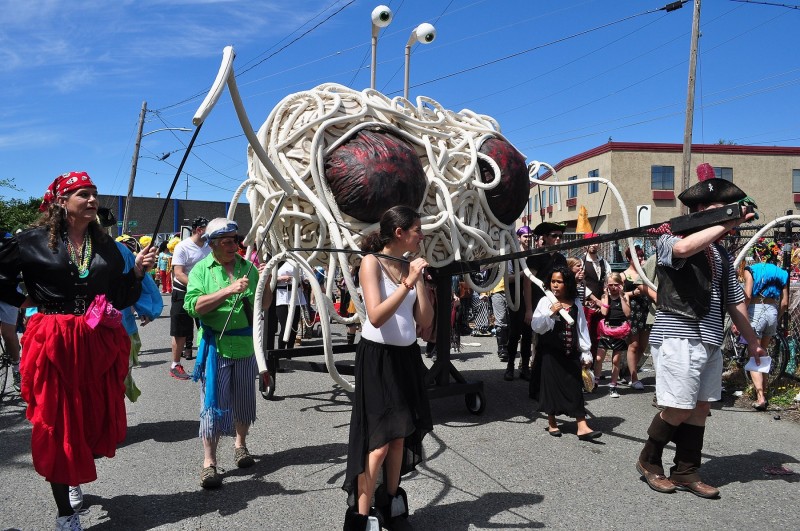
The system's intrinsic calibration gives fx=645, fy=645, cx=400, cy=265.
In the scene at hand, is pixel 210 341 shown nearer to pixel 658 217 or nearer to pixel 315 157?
pixel 315 157

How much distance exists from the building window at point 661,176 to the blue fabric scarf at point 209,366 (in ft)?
103

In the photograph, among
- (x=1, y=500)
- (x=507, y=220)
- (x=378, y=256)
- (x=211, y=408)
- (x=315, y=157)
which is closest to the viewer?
(x=378, y=256)

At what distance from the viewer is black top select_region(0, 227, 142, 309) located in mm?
3260

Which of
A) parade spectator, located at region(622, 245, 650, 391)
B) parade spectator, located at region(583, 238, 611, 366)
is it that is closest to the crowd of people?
parade spectator, located at region(622, 245, 650, 391)

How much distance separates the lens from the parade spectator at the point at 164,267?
15.9 m

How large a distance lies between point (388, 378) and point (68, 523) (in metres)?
1.73

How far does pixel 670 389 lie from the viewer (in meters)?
3.78

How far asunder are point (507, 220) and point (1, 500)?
13.2 ft

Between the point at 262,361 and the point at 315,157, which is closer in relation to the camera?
the point at 262,361

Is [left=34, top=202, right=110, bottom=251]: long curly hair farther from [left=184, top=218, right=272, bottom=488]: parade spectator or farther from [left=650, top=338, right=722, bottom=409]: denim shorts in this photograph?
[left=650, top=338, right=722, bottom=409]: denim shorts

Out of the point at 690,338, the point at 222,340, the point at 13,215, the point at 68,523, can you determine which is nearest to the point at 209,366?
the point at 222,340

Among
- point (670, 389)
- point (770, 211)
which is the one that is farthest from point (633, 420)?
point (770, 211)

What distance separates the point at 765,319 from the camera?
20.2 feet

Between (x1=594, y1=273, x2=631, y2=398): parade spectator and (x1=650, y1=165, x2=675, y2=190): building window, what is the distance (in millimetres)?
27198
